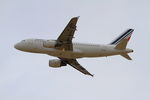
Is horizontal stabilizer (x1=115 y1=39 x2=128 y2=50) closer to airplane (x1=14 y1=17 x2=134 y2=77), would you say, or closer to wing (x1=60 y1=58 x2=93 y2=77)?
airplane (x1=14 y1=17 x2=134 y2=77)

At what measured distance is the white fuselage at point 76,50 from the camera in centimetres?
7962

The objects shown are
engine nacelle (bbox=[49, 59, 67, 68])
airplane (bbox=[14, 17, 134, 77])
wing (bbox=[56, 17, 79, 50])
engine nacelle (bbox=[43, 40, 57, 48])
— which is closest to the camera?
wing (bbox=[56, 17, 79, 50])

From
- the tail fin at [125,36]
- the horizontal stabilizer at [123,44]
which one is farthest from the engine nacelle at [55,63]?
the horizontal stabilizer at [123,44]

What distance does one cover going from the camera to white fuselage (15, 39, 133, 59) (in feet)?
261

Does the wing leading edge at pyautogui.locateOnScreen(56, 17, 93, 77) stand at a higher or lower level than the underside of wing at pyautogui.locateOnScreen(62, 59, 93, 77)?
higher

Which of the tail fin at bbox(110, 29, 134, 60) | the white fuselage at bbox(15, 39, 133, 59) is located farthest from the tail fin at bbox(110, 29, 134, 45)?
the white fuselage at bbox(15, 39, 133, 59)

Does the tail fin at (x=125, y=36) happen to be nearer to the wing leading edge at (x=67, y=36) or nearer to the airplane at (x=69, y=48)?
the airplane at (x=69, y=48)

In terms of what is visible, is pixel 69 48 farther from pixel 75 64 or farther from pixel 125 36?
pixel 125 36

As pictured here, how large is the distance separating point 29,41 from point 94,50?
1148 centimetres

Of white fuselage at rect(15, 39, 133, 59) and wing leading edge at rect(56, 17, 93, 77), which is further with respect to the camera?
Result: white fuselage at rect(15, 39, 133, 59)

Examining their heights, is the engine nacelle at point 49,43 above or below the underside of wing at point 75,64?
above

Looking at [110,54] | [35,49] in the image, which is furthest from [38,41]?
[110,54]

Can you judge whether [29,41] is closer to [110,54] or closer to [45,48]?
[45,48]

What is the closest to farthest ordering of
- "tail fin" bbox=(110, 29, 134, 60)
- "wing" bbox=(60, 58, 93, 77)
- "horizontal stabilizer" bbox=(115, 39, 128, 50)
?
"horizontal stabilizer" bbox=(115, 39, 128, 50)
"tail fin" bbox=(110, 29, 134, 60)
"wing" bbox=(60, 58, 93, 77)
